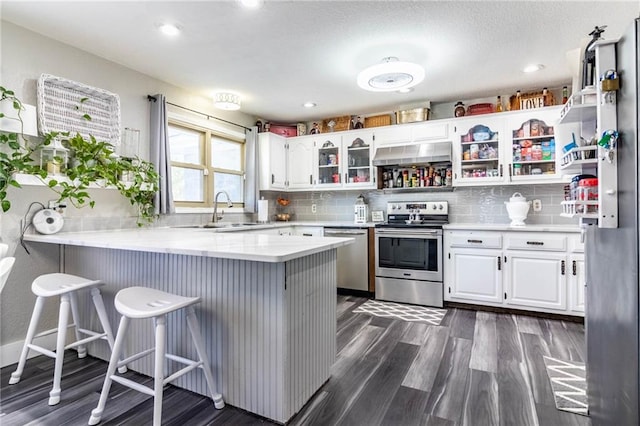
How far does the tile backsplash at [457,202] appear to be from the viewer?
12.0ft

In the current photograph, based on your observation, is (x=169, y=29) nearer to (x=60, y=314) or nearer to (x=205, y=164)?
(x=205, y=164)

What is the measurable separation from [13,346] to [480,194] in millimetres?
4670

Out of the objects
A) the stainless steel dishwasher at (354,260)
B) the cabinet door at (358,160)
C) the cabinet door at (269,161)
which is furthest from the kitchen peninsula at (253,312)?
the cabinet door at (269,161)

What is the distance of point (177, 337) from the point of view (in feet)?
6.59

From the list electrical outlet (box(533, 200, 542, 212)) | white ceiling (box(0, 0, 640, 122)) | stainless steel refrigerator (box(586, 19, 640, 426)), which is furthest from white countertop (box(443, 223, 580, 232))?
stainless steel refrigerator (box(586, 19, 640, 426))

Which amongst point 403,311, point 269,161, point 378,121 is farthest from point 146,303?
point 378,121

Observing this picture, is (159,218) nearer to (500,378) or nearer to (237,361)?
(237,361)

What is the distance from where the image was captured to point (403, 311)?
138 inches

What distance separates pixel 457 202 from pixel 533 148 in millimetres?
999

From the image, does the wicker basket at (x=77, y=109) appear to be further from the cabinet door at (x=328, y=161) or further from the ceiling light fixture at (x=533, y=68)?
the ceiling light fixture at (x=533, y=68)

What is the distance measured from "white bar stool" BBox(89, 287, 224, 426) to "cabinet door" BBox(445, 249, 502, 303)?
274 cm

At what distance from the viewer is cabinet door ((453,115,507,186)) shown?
3641mm

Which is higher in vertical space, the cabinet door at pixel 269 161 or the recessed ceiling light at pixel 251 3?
the recessed ceiling light at pixel 251 3

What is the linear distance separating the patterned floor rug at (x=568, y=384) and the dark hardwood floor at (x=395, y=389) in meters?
0.04
